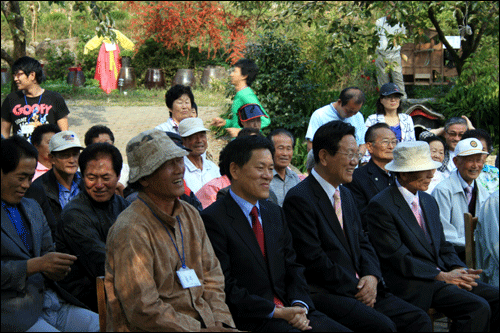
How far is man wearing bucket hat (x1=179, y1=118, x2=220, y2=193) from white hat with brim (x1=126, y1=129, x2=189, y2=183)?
6.33ft

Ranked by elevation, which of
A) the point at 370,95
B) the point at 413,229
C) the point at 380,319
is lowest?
the point at 380,319

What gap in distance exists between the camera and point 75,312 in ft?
11.0

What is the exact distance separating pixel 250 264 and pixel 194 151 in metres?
1.87

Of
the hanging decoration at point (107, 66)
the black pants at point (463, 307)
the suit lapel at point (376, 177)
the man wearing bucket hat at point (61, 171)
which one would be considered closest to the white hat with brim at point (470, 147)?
the suit lapel at point (376, 177)

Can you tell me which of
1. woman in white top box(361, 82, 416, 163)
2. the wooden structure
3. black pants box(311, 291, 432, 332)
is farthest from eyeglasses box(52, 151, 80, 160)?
the wooden structure

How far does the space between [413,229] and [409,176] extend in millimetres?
434

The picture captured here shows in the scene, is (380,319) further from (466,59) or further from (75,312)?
(466,59)

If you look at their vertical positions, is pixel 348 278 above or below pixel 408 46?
below

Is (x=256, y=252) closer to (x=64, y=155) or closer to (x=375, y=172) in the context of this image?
(x=64, y=155)

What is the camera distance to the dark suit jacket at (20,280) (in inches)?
114

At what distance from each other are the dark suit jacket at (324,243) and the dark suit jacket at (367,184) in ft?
4.07

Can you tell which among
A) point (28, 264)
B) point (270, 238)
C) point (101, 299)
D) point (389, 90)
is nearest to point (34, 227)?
point (28, 264)

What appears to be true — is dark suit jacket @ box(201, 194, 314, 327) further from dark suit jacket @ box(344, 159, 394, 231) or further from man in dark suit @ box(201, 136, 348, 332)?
dark suit jacket @ box(344, 159, 394, 231)

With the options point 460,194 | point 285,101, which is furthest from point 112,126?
point 460,194
